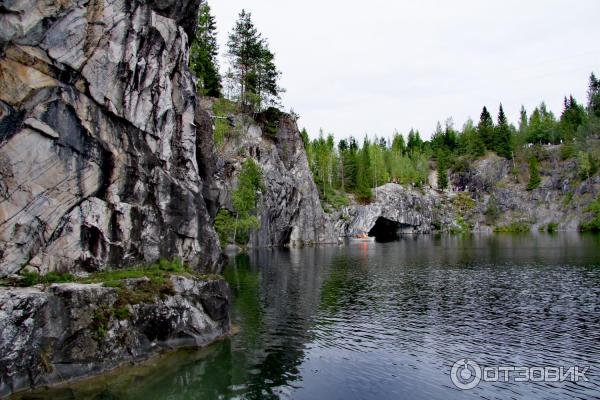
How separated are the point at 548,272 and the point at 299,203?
54998 millimetres

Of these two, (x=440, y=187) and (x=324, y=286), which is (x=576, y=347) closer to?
(x=324, y=286)

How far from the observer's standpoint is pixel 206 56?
78375 millimetres

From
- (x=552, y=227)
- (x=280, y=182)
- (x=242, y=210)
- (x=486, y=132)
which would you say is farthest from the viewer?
(x=486, y=132)

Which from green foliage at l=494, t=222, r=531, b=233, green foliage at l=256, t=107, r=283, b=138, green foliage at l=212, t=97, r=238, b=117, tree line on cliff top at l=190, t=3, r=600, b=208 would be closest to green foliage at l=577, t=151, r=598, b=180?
tree line on cliff top at l=190, t=3, r=600, b=208

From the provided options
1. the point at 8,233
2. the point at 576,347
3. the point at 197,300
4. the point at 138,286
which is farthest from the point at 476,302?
the point at 8,233

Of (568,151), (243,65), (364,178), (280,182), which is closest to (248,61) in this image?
(243,65)

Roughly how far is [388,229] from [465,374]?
5157 inches

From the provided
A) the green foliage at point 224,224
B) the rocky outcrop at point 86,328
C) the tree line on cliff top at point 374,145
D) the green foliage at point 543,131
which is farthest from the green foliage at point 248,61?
the green foliage at point 543,131

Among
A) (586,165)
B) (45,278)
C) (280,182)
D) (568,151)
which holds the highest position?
(568,151)

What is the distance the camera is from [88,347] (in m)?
19.3

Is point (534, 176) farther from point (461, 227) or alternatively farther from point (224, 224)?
point (224, 224)

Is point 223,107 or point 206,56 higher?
point 206,56

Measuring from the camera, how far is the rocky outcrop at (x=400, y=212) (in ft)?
414

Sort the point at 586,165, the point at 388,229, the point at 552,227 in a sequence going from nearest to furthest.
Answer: the point at 586,165, the point at 552,227, the point at 388,229
